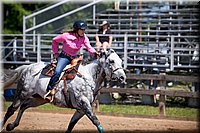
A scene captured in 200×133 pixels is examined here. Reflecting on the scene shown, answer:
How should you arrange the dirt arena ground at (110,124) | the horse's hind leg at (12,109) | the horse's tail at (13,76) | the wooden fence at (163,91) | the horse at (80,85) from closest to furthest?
1. the horse at (80,85)
2. the horse's hind leg at (12,109)
3. the horse's tail at (13,76)
4. the dirt arena ground at (110,124)
5. the wooden fence at (163,91)

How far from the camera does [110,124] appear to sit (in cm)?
1227

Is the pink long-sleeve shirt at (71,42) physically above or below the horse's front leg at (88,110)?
above

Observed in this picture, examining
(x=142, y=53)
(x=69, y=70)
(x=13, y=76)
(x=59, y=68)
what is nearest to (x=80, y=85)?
(x=69, y=70)

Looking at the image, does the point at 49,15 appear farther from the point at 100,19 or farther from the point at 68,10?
the point at 100,19

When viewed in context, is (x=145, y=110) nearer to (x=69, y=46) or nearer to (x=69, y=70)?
(x=69, y=70)

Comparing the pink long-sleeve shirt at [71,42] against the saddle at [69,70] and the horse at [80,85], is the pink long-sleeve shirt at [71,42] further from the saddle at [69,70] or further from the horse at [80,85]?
the horse at [80,85]

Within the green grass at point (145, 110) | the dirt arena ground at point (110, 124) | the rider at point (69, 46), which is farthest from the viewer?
the green grass at point (145, 110)

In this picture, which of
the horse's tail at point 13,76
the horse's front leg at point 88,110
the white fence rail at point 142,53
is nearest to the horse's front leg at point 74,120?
the horse's front leg at point 88,110

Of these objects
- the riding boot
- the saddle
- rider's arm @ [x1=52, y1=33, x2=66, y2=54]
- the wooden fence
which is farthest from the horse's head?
the wooden fence

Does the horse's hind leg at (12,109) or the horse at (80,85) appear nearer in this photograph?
the horse at (80,85)

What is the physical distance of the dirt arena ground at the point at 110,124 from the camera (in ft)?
37.0

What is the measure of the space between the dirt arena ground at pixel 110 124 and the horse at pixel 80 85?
0.97m

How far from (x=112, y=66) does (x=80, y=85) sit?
0.74 metres

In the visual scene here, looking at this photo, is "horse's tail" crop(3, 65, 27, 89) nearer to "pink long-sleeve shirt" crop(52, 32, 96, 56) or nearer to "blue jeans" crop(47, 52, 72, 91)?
"blue jeans" crop(47, 52, 72, 91)
